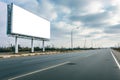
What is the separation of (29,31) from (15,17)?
1151cm

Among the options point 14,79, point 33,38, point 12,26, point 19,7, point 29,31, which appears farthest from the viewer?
point 33,38

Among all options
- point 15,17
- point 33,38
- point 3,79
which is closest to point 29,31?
point 33,38

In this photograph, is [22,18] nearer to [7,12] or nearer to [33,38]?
[7,12]

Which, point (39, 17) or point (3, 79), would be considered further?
point (39, 17)

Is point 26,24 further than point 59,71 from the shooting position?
Yes

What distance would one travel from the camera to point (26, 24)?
69125 mm

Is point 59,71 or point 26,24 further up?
point 26,24

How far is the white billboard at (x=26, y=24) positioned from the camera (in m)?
59.9

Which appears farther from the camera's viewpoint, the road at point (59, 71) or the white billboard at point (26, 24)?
the white billboard at point (26, 24)

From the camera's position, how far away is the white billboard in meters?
59.9

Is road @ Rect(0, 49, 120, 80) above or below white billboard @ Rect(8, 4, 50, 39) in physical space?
below

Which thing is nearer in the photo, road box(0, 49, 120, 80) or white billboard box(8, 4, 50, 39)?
road box(0, 49, 120, 80)

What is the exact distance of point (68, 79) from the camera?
12.1 metres

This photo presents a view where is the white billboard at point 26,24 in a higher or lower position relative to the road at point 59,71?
higher
